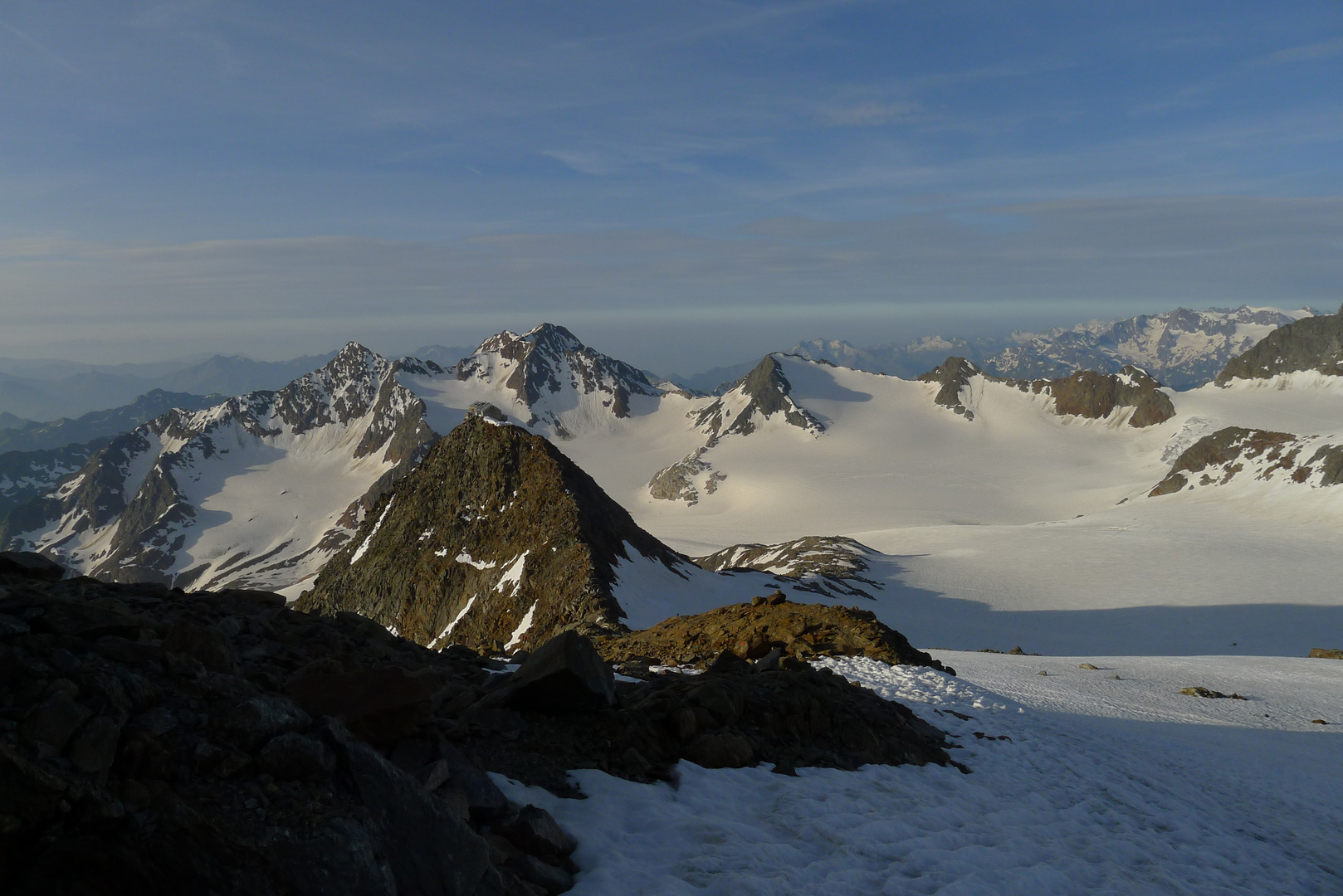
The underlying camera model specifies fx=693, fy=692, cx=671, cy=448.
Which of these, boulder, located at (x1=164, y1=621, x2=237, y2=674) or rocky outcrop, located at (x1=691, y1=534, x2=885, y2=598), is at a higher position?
boulder, located at (x1=164, y1=621, x2=237, y2=674)

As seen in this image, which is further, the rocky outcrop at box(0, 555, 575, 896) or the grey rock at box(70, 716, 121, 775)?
the grey rock at box(70, 716, 121, 775)

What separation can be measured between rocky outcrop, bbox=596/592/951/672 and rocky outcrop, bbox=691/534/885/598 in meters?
28.9

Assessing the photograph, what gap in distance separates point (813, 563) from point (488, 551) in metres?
47.6

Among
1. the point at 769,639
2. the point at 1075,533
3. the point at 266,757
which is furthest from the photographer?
the point at 1075,533

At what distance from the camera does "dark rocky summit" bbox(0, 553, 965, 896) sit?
189 inches

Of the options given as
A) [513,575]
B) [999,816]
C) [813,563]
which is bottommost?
[813,563]

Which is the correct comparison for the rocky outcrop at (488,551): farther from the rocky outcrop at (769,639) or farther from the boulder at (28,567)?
the boulder at (28,567)

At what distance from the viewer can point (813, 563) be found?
79.8 metres

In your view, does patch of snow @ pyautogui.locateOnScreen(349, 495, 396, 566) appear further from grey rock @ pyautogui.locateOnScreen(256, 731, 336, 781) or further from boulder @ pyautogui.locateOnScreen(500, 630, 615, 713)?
grey rock @ pyautogui.locateOnScreen(256, 731, 336, 781)

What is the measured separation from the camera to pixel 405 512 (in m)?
46.1

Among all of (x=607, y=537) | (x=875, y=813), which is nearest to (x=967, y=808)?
(x=875, y=813)

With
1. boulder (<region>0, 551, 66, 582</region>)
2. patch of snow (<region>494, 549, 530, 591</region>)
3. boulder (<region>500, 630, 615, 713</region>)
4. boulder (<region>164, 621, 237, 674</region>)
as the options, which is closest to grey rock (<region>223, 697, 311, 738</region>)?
boulder (<region>164, 621, 237, 674</region>)

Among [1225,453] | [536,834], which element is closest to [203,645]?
[536,834]

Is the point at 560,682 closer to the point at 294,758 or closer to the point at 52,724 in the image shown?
the point at 294,758
